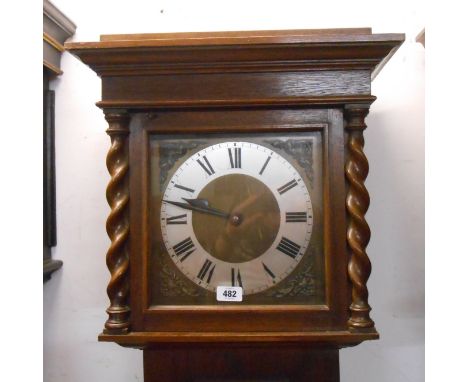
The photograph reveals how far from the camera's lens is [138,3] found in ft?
2.78

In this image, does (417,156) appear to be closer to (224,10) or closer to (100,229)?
(224,10)

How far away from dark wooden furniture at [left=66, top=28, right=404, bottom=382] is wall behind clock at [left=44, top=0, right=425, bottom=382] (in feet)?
0.66

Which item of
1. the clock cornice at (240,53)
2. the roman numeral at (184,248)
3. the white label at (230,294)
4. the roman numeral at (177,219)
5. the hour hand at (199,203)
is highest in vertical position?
the clock cornice at (240,53)

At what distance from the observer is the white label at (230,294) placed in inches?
25.9

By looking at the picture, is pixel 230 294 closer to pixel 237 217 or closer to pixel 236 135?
pixel 237 217

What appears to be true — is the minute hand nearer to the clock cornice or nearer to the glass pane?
the glass pane

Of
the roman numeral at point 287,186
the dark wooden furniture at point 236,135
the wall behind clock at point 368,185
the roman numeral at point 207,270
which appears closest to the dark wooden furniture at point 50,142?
the wall behind clock at point 368,185

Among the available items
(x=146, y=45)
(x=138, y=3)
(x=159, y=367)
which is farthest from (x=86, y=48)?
(x=159, y=367)

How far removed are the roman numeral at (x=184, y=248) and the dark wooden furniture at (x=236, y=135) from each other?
38 millimetres

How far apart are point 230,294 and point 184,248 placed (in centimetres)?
10

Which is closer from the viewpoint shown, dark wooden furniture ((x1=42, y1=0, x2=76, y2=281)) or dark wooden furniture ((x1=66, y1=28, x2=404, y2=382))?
dark wooden furniture ((x1=66, y1=28, x2=404, y2=382))

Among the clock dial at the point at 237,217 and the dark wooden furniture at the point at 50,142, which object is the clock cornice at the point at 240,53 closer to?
the clock dial at the point at 237,217

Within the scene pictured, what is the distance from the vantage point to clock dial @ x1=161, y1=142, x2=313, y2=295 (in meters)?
0.66

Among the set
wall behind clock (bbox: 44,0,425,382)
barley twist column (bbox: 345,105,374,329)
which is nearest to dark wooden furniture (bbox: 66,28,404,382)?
barley twist column (bbox: 345,105,374,329)
